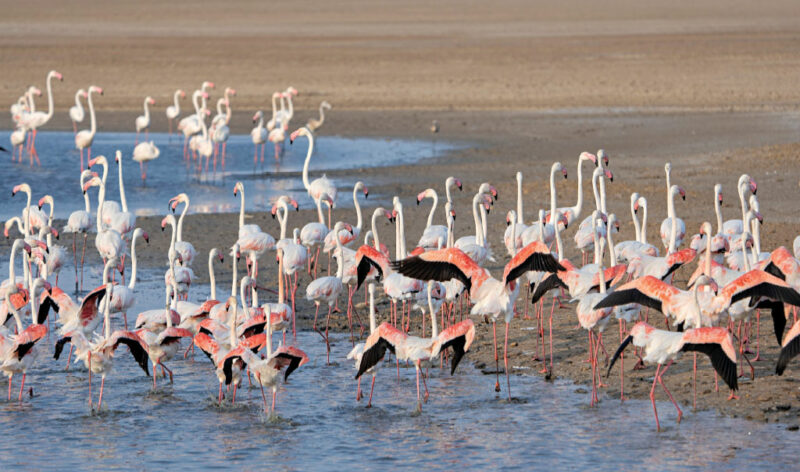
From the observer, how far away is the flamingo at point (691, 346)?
6527mm

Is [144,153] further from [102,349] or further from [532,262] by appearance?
[532,262]

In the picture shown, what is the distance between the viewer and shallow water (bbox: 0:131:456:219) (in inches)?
599

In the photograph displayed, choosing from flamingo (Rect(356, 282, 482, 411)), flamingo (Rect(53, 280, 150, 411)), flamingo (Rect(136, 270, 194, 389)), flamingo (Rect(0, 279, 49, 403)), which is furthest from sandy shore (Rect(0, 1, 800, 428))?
flamingo (Rect(0, 279, 49, 403))

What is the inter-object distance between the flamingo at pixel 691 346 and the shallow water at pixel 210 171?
778 centimetres

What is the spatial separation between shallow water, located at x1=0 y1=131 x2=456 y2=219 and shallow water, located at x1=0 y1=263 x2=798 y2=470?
6701mm

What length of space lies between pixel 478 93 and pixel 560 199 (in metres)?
13.8

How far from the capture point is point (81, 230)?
37.0 ft

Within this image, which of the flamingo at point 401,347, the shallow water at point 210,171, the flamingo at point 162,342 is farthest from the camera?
the shallow water at point 210,171

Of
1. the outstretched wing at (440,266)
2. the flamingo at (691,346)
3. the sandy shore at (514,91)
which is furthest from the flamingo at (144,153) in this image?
the flamingo at (691,346)

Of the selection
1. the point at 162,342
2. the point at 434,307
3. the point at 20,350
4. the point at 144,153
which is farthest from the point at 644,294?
the point at 144,153

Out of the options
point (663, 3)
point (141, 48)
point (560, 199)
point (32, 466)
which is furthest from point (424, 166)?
point (663, 3)

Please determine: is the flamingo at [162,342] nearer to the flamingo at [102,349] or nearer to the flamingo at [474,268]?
the flamingo at [102,349]

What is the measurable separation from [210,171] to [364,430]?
11.6 metres

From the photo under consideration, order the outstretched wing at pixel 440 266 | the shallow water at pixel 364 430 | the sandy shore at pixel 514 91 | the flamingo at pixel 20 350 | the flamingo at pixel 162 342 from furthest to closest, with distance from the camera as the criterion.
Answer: the sandy shore at pixel 514 91, the flamingo at pixel 162 342, the outstretched wing at pixel 440 266, the flamingo at pixel 20 350, the shallow water at pixel 364 430
